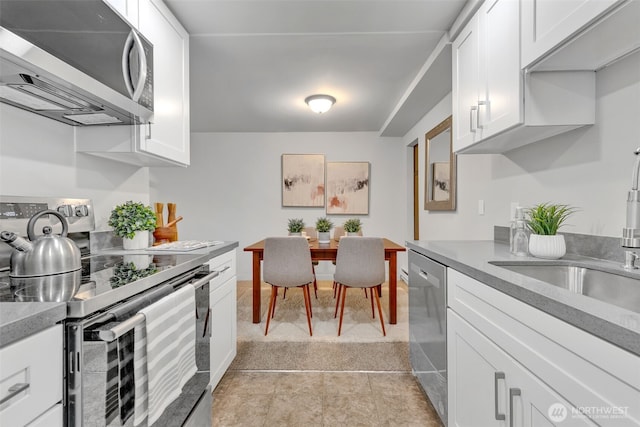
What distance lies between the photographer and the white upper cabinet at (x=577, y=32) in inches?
36.8

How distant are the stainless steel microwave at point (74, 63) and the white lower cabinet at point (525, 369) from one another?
157cm

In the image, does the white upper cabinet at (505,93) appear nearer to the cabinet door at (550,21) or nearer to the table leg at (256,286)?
the cabinet door at (550,21)

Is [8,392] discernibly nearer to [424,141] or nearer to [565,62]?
[565,62]

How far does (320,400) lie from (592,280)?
58.0 inches

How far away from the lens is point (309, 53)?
2.35 metres

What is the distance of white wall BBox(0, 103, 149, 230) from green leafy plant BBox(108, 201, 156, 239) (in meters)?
0.09

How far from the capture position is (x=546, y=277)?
1318 mm

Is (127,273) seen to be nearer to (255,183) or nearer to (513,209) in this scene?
(513,209)

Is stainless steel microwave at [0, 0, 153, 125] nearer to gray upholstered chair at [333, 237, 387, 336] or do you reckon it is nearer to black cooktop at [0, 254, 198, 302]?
black cooktop at [0, 254, 198, 302]

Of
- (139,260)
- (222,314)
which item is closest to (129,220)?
(139,260)

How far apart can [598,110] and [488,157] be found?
991 mm

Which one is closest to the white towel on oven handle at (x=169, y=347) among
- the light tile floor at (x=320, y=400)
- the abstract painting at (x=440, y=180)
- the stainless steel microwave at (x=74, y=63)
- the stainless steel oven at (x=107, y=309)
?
the stainless steel oven at (x=107, y=309)

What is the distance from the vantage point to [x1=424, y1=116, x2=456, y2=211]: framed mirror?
9.63 feet

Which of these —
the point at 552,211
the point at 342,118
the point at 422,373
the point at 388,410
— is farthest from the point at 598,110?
the point at 342,118
